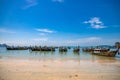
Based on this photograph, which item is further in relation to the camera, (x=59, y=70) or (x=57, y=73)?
(x=59, y=70)

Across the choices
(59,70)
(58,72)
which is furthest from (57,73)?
(59,70)

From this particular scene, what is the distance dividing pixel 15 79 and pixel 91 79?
300cm

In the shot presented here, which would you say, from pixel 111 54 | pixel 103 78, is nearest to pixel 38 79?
pixel 103 78

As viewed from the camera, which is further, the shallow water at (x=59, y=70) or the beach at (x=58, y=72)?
the shallow water at (x=59, y=70)

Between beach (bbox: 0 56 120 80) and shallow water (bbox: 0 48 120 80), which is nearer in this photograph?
beach (bbox: 0 56 120 80)

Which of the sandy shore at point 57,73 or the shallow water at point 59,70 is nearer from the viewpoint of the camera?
the sandy shore at point 57,73

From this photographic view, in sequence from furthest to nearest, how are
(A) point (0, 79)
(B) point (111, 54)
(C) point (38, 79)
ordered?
1. (B) point (111, 54)
2. (C) point (38, 79)
3. (A) point (0, 79)

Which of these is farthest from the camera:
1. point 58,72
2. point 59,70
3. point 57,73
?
point 59,70

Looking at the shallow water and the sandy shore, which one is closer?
the sandy shore

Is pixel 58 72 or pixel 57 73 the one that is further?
pixel 58 72

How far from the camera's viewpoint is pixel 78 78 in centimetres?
707

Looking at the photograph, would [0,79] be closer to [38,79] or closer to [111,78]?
[38,79]

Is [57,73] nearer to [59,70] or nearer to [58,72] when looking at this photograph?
[58,72]

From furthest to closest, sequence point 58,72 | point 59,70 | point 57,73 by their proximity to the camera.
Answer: point 59,70 < point 58,72 < point 57,73
